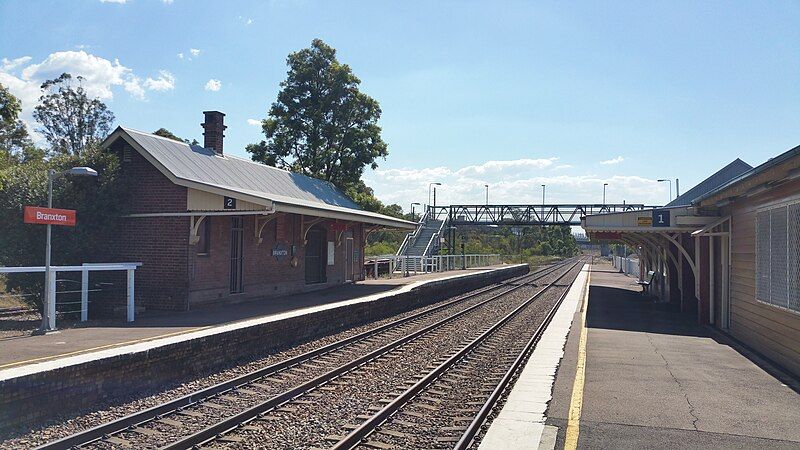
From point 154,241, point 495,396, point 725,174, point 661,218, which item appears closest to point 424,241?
point 725,174

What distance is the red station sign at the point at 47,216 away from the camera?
1062 centimetres

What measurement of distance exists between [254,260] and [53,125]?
37.7m

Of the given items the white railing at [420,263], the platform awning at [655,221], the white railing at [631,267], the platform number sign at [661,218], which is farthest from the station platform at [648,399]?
the white railing at [631,267]

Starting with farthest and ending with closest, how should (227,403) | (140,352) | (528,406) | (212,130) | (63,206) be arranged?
(212,130) < (63,206) < (140,352) < (227,403) < (528,406)

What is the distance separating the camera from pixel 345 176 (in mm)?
36125

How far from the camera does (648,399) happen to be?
797cm

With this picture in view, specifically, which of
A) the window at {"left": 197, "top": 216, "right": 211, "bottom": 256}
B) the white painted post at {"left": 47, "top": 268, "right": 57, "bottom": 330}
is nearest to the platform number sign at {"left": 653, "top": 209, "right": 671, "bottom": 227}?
the window at {"left": 197, "top": 216, "right": 211, "bottom": 256}

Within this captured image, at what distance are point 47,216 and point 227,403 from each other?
5.21 m

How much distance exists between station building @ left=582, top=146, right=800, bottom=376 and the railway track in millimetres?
6596

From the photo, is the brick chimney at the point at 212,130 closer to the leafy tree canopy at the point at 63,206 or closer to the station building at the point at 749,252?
the leafy tree canopy at the point at 63,206

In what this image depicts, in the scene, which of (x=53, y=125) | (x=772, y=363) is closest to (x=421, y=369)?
(x=772, y=363)

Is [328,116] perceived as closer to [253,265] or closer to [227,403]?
[253,265]

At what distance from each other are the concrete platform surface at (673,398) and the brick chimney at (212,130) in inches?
501

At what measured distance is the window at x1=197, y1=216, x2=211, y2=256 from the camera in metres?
15.7
